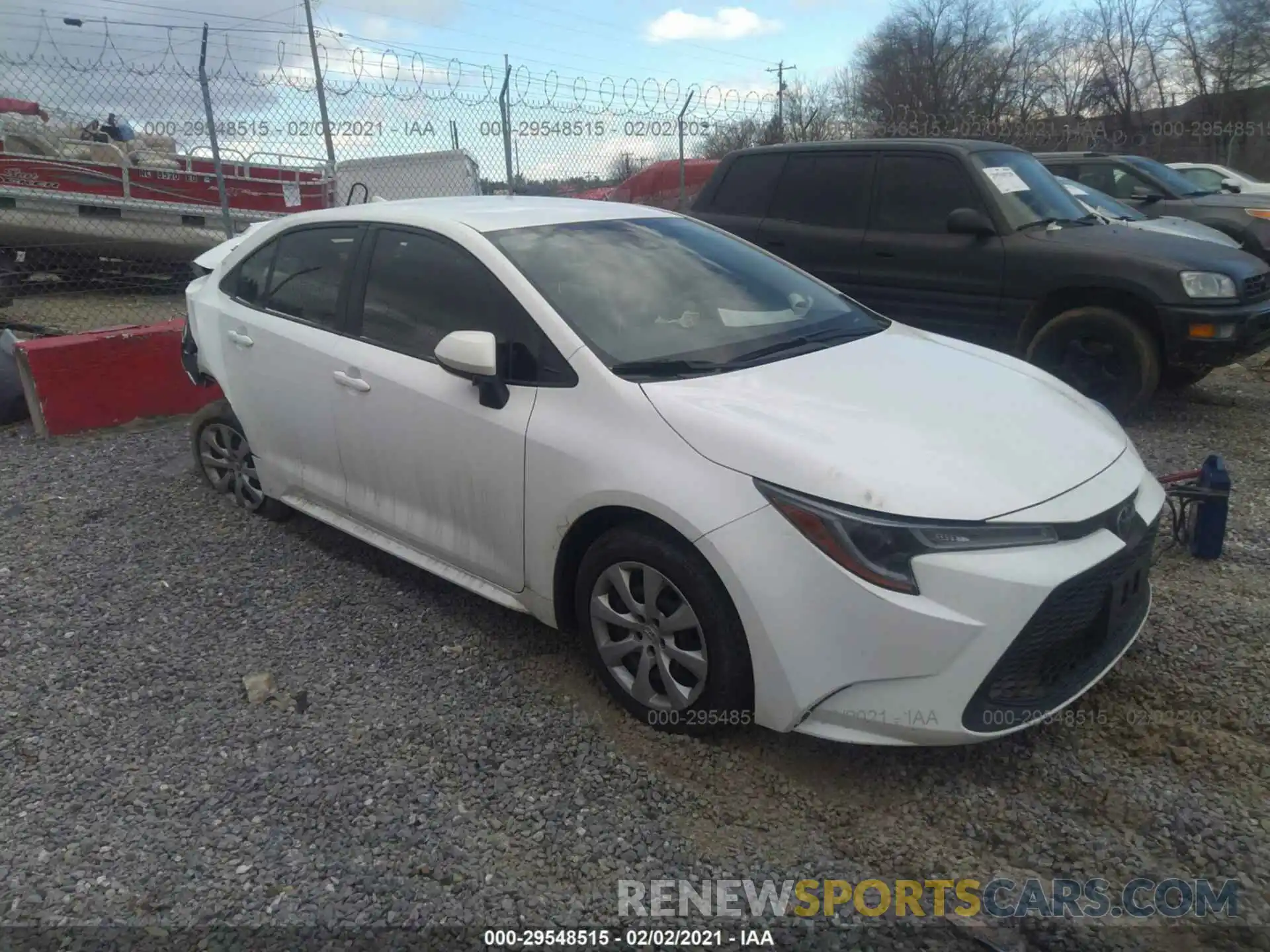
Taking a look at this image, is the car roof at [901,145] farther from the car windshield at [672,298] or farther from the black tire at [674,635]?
the black tire at [674,635]

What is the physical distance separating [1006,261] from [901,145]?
1.20 m

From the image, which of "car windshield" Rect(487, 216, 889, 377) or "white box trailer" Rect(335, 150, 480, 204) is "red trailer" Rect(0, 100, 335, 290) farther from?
"car windshield" Rect(487, 216, 889, 377)

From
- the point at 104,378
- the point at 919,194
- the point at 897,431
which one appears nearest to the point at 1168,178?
the point at 919,194

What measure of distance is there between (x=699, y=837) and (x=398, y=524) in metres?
1.75

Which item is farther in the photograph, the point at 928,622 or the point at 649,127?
the point at 649,127

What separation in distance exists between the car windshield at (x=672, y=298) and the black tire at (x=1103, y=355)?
291cm

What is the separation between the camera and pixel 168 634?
3711 mm

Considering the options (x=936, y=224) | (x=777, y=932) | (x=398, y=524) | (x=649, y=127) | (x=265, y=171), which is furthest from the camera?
(x=265, y=171)

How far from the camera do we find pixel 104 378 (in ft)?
20.5

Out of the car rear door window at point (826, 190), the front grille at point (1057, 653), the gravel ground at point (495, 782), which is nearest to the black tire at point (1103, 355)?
the car rear door window at point (826, 190)

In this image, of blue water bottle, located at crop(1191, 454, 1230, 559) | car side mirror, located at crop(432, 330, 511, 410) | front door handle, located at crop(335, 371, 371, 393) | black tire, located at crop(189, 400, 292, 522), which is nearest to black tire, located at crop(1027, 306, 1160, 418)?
blue water bottle, located at crop(1191, 454, 1230, 559)

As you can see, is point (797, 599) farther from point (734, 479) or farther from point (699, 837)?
point (699, 837)

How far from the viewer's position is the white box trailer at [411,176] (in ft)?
37.3

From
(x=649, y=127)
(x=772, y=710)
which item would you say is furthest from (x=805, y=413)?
(x=649, y=127)
